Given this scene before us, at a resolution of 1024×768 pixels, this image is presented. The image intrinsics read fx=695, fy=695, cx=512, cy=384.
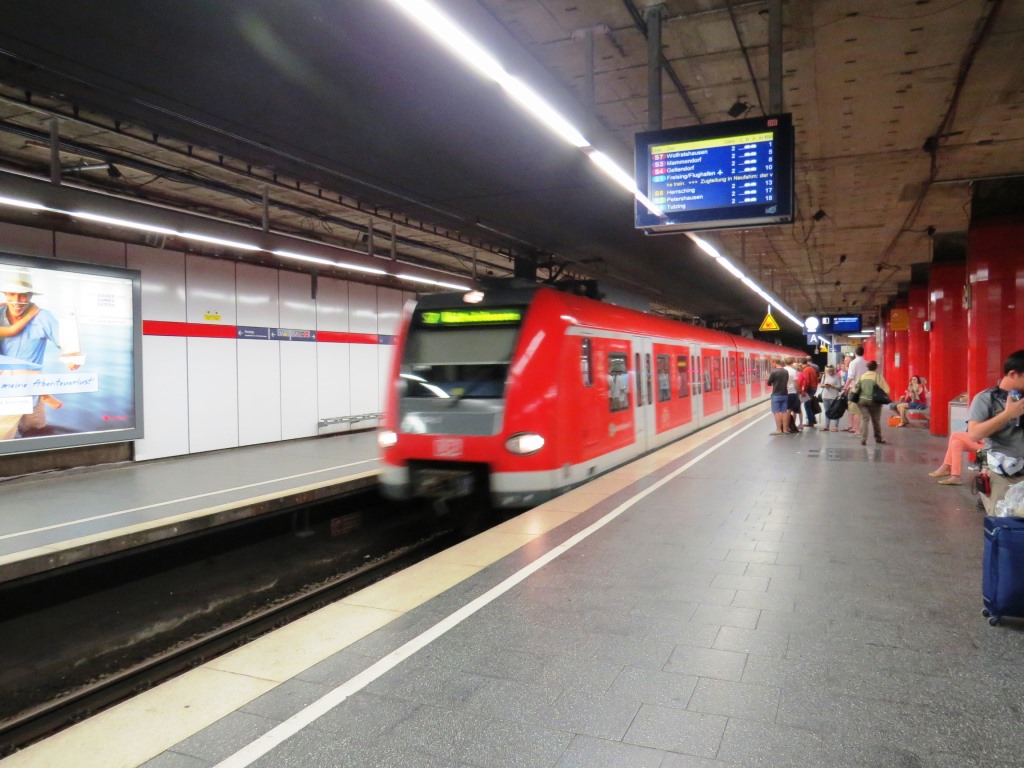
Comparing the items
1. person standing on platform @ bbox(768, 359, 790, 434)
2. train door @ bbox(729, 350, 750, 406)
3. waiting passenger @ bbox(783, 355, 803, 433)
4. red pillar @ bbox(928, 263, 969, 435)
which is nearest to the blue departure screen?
person standing on platform @ bbox(768, 359, 790, 434)

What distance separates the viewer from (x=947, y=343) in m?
13.4

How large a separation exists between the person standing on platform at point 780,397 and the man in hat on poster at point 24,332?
1105cm

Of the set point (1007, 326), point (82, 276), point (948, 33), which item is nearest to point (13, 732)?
point (82, 276)

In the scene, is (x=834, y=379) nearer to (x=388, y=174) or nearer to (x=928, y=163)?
(x=928, y=163)

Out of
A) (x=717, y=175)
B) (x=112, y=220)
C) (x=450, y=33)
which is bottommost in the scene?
(x=112, y=220)

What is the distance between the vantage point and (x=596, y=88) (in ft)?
21.1

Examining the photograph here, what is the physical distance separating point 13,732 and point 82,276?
657cm

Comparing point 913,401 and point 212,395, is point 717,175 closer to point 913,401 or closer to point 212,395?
point 212,395

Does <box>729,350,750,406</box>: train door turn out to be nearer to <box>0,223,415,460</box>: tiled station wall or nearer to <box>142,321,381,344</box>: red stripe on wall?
<box>0,223,415,460</box>: tiled station wall

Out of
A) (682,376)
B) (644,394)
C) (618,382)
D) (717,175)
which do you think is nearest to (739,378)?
(682,376)

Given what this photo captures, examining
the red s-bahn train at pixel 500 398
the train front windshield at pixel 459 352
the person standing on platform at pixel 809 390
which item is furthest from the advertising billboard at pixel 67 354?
Result: the person standing on platform at pixel 809 390

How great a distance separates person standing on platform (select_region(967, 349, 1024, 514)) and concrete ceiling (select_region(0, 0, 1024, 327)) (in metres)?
2.66

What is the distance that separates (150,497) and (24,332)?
9.21 feet

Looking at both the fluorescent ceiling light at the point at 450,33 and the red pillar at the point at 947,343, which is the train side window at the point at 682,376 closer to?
the red pillar at the point at 947,343
